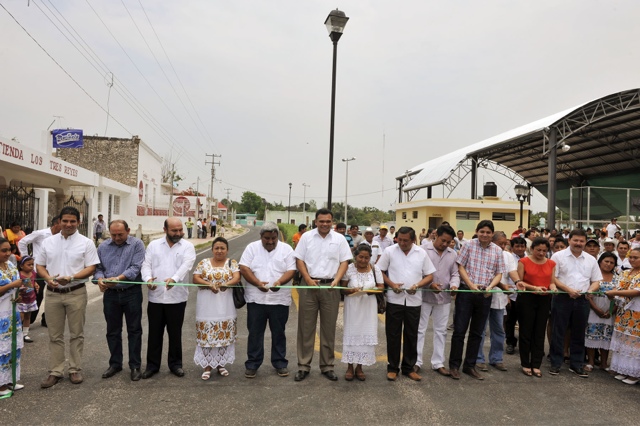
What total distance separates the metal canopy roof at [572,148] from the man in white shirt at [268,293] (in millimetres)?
17402

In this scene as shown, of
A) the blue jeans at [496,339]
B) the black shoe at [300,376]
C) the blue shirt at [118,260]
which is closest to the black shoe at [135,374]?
the blue shirt at [118,260]

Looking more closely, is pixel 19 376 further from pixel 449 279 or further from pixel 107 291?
pixel 449 279

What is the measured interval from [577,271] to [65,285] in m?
5.74

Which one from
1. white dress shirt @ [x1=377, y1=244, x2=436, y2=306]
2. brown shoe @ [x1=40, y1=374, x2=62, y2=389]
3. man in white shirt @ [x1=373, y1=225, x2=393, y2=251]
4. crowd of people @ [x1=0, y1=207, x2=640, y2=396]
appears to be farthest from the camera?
man in white shirt @ [x1=373, y1=225, x2=393, y2=251]

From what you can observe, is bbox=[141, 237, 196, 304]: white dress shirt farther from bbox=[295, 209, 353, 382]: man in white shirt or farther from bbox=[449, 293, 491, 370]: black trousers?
bbox=[449, 293, 491, 370]: black trousers

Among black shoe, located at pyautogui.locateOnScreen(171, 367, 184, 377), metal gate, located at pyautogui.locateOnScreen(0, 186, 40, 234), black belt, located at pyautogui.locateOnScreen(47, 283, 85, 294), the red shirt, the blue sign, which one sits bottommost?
black shoe, located at pyautogui.locateOnScreen(171, 367, 184, 377)

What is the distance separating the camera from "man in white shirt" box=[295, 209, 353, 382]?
5.25 m

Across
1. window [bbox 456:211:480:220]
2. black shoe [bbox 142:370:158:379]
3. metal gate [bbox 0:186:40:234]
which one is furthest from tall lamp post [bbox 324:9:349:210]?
window [bbox 456:211:480:220]

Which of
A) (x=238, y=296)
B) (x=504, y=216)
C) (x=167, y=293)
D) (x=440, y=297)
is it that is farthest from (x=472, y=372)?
(x=504, y=216)

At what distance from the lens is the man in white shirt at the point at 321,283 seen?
17.2 ft

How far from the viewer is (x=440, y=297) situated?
546 centimetres

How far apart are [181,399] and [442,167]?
29980mm

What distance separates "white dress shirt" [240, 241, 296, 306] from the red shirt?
2768 millimetres

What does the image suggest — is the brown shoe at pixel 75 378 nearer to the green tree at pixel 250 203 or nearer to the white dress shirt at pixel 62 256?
the white dress shirt at pixel 62 256
